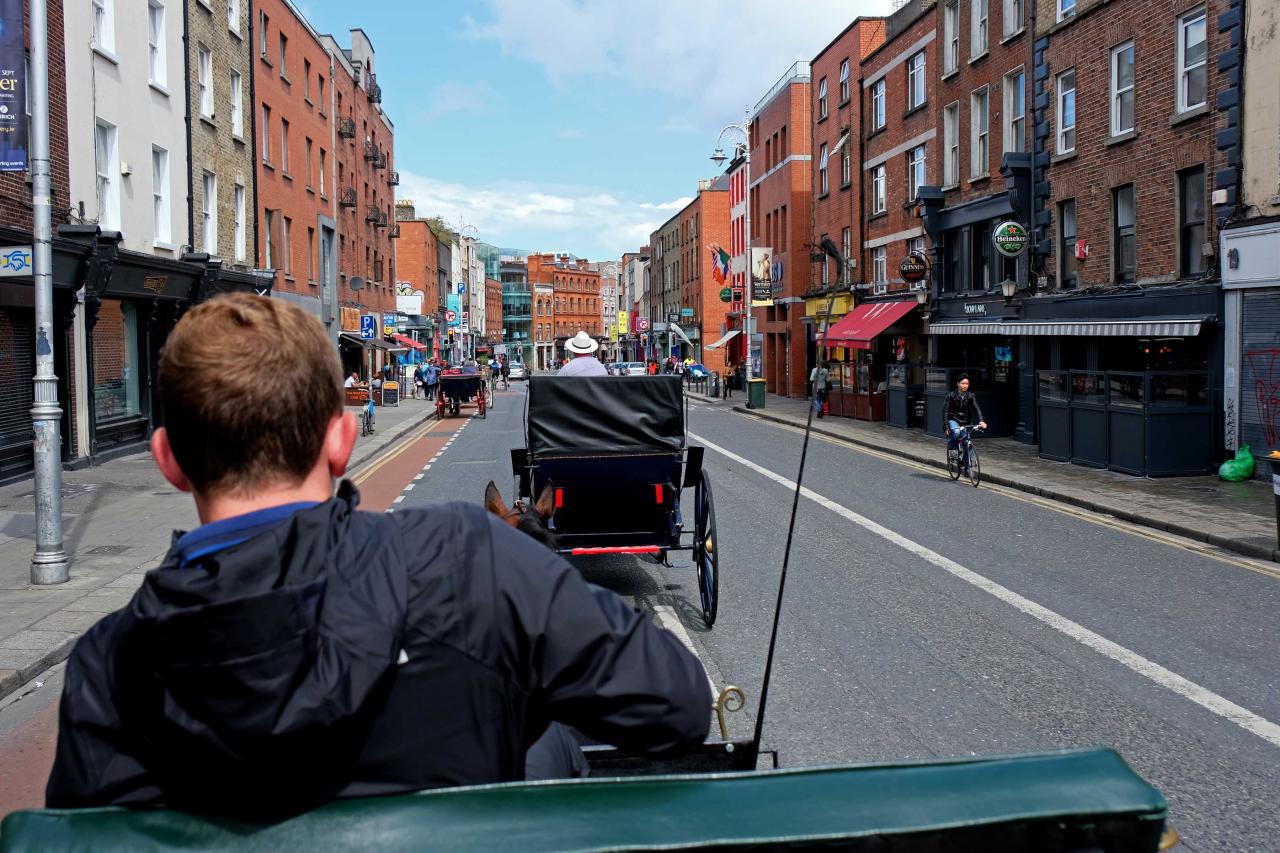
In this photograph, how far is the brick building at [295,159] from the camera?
32.8 meters

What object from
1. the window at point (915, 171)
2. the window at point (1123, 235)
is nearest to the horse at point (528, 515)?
the window at point (1123, 235)

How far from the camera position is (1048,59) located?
23.5m

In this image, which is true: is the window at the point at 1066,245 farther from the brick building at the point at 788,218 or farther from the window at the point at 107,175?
the brick building at the point at 788,218

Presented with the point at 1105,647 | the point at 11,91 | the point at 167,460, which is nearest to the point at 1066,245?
the point at 1105,647

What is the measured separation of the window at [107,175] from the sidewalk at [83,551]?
15.3 feet

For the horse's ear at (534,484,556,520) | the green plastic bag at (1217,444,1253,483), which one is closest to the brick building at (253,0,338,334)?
the green plastic bag at (1217,444,1253,483)

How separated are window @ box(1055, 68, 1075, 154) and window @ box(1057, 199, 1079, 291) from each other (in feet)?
3.92

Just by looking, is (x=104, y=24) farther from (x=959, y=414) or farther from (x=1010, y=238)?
(x=1010, y=238)

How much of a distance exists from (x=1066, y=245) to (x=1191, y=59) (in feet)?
17.1

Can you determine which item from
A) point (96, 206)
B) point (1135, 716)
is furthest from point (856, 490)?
point (96, 206)

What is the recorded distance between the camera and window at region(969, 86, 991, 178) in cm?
2736

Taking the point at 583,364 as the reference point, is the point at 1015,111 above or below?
above

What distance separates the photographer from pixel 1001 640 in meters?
7.71

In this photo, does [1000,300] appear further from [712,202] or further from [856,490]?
[712,202]
